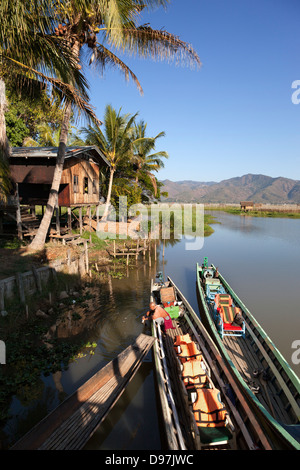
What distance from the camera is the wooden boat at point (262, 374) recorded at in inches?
195

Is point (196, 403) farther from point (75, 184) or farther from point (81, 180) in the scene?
point (81, 180)

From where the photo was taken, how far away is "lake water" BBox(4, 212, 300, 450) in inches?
244

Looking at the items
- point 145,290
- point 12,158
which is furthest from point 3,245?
point 145,290

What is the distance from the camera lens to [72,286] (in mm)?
13625

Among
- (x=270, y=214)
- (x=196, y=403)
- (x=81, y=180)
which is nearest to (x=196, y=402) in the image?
(x=196, y=403)

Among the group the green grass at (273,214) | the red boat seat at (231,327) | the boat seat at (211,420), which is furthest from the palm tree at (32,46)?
the green grass at (273,214)

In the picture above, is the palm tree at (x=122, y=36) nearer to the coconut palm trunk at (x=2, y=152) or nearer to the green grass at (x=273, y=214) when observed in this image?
the coconut palm trunk at (x=2, y=152)

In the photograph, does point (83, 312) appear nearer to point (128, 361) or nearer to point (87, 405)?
point (128, 361)

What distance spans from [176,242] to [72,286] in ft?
62.5

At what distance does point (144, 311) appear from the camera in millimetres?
12453

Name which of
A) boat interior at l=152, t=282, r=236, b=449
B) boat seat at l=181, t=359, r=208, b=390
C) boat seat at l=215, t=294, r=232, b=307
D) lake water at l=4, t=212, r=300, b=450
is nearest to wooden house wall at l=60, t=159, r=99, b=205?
lake water at l=4, t=212, r=300, b=450

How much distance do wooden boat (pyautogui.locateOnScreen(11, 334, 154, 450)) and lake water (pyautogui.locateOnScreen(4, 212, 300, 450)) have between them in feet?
2.68

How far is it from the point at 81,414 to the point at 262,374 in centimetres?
466

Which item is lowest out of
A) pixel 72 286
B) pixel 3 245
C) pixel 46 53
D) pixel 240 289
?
pixel 240 289
